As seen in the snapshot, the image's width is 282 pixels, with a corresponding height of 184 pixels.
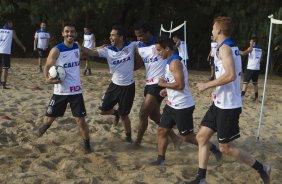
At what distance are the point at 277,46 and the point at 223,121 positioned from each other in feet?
59.4

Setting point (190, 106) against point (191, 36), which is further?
point (191, 36)

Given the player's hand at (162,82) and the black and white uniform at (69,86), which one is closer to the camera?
the player's hand at (162,82)

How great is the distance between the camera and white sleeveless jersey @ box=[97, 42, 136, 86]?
20.5 ft

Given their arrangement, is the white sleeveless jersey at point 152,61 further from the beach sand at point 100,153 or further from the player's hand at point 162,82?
the beach sand at point 100,153

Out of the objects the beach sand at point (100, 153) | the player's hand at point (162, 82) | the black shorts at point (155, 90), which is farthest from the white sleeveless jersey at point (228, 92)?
the black shorts at point (155, 90)

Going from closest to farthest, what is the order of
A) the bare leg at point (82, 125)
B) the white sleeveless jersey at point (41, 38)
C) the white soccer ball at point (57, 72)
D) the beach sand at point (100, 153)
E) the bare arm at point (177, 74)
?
1. the beach sand at point (100, 153)
2. the bare arm at point (177, 74)
3. the white soccer ball at point (57, 72)
4. the bare leg at point (82, 125)
5. the white sleeveless jersey at point (41, 38)

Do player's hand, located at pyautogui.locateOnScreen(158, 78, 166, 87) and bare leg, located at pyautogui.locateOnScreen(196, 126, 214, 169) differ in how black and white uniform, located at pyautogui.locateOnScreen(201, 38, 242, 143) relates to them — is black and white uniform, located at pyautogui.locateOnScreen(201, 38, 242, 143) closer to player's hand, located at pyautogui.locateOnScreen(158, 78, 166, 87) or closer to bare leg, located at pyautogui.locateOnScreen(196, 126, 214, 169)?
bare leg, located at pyautogui.locateOnScreen(196, 126, 214, 169)

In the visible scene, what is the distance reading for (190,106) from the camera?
5289mm

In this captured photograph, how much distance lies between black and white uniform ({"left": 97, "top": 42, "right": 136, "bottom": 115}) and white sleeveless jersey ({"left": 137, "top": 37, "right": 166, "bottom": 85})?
202mm

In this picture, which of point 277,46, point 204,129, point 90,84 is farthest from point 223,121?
point 277,46

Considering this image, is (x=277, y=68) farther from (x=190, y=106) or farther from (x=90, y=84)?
(x=190, y=106)

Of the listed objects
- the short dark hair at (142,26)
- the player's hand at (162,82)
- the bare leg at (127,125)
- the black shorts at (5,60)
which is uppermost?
the short dark hair at (142,26)

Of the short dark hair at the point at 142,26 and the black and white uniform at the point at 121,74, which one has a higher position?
the short dark hair at the point at 142,26

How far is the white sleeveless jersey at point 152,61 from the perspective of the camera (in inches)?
241
